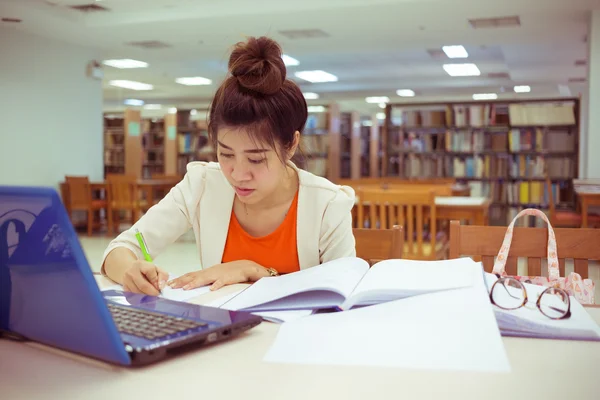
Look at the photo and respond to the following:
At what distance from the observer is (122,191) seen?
8.53m

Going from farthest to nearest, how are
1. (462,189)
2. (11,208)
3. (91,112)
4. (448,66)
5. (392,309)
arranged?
(448,66)
(91,112)
(462,189)
(392,309)
(11,208)

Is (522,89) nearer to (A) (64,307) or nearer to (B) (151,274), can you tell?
(B) (151,274)

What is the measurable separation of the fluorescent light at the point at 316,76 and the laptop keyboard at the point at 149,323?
36.3 ft

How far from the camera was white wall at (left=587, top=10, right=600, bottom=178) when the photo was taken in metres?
6.91

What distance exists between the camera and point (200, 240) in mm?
1638

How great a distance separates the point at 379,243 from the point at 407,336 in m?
0.94

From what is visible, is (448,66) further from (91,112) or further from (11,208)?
(11,208)

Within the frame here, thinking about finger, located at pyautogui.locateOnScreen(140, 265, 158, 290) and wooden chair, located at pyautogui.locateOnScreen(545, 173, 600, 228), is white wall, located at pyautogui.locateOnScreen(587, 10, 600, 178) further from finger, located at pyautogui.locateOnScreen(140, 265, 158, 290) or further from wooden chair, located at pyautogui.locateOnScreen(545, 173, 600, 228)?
finger, located at pyautogui.locateOnScreen(140, 265, 158, 290)

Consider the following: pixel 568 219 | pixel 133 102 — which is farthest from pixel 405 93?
pixel 568 219

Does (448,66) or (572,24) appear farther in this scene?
(448,66)

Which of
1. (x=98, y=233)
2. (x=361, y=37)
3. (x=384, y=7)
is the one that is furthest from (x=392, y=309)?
(x=98, y=233)

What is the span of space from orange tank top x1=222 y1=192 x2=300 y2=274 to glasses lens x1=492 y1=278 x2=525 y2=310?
659 mm

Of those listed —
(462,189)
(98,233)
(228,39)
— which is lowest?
(98,233)

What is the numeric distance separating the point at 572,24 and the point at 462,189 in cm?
239
